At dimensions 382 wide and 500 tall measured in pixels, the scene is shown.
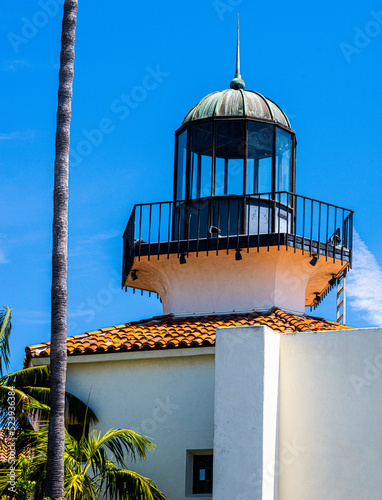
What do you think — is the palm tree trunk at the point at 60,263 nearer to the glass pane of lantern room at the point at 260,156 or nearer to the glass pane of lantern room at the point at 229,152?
the glass pane of lantern room at the point at 229,152

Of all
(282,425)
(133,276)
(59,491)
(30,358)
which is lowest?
(59,491)

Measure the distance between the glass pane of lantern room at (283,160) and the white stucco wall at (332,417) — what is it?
6.60m

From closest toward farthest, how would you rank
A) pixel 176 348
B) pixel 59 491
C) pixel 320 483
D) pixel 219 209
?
pixel 59 491 < pixel 320 483 < pixel 176 348 < pixel 219 209

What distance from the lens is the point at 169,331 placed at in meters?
19.3

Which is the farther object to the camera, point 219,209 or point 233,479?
point 219,209

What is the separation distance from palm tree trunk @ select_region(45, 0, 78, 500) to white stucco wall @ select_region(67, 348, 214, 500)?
3.21 m

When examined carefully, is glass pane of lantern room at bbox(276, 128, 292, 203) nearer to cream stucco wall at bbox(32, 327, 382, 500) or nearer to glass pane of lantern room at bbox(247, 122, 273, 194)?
glass pane of lantern room at bbox(247, 122, 273, 194)

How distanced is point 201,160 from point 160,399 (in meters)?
6.25

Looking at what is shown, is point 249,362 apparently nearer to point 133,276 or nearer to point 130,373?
point 130,373

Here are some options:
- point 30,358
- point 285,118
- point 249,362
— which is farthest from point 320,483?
point 285,118

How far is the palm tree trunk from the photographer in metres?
14.5

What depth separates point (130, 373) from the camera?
18391 millimetres

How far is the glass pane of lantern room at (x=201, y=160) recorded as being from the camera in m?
21.8

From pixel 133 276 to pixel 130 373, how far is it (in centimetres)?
442
